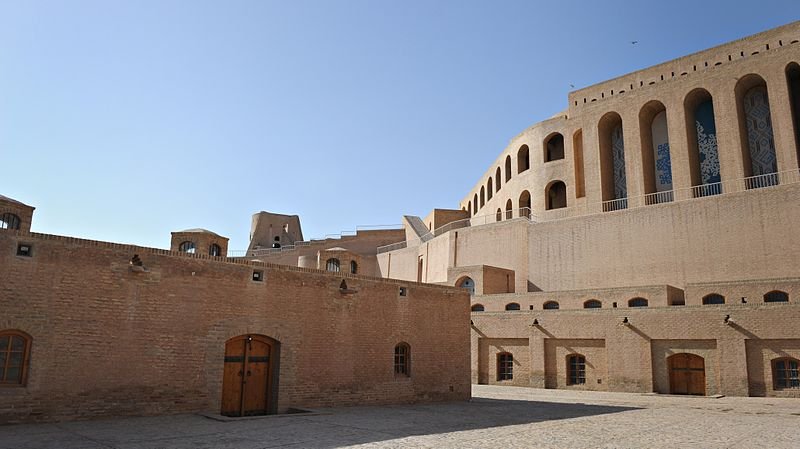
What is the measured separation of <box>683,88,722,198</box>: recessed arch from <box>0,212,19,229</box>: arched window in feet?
96.9

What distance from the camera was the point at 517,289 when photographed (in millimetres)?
31656

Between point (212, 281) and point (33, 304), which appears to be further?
point (212, 281)

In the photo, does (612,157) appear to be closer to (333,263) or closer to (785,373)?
(785,373)

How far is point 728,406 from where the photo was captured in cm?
1692

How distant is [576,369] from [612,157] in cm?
1684

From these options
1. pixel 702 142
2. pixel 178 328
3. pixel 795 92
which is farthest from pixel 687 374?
pixel 795 92

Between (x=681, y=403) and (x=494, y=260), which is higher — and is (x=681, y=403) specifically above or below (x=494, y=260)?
below

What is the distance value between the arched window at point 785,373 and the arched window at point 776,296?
322 centimetres

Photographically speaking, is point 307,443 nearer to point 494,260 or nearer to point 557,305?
point 557,305

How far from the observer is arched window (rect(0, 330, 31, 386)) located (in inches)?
419

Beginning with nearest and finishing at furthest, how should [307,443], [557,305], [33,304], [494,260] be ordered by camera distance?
[307,443] < [33,304] < [557,305] < [494,260]

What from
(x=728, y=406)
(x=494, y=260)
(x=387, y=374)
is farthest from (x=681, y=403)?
(x=494, y=260)

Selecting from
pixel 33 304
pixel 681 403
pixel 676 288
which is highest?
pixel 676 288

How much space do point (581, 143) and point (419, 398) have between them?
26117 mm
